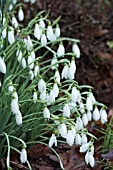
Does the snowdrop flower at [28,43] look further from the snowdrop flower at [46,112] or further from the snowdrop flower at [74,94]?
the snowdrop flower at [46,112]

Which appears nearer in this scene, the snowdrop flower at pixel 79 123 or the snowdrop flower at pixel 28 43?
the snowdrop flower at pixel 79 123

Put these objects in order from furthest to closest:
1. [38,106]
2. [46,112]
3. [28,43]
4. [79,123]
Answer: [28,43] < [38,106] < [79,123] < [46,112]

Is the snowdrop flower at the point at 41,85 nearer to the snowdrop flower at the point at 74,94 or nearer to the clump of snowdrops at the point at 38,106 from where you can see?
the clump of snowdrops at the point at 38,106

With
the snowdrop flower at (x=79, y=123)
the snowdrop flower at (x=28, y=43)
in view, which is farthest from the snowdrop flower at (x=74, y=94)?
the snowdrop flower at (x=28, y=43)

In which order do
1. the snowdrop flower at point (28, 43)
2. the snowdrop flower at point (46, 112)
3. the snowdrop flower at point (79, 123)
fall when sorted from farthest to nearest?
the snowdrop flower at point (28, 43) → the snowdrop flower at point (79, 123) → the snowdrop flower at point (46, 112)

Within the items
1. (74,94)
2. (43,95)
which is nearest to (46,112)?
(43,95)

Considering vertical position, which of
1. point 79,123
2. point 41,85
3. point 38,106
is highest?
point 41,85

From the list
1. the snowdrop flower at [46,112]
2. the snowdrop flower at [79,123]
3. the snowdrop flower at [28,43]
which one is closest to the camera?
the snowdrop flower at [46,112]

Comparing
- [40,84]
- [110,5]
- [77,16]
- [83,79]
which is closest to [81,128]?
[40,84]

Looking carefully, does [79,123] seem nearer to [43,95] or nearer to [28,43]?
[43,95]

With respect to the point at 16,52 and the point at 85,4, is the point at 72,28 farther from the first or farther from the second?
the point at 16,52

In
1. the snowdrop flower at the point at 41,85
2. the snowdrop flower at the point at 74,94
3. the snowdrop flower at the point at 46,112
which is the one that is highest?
the snowdrop flower at the point at 41,85

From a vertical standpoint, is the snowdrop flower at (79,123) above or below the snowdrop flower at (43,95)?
below
